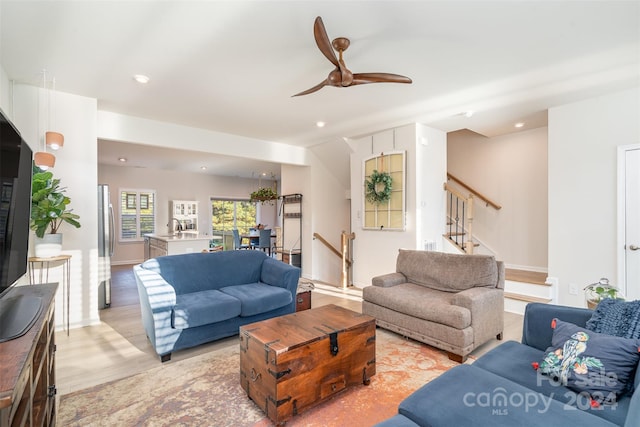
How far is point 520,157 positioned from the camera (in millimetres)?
5195

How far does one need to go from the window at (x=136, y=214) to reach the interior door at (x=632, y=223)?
31.2 ft

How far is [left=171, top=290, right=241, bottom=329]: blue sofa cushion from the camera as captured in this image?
2661 millimetres

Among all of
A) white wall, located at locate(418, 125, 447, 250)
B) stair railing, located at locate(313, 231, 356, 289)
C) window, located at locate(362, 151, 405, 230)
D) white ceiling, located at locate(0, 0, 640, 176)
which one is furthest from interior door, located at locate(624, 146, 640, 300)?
stair railing, located at locate(313, 231, 356, 289)

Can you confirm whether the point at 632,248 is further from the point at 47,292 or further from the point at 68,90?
the point at 68,90

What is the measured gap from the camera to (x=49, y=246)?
3.11 meters

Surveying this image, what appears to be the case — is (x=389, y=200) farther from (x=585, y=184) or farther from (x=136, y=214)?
(x=136, y=214)

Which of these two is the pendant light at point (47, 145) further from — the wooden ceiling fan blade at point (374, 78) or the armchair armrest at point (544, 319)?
the armchair armrest at point (544, 319)

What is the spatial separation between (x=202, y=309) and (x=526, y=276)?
4.46 meters

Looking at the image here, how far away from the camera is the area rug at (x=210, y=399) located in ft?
6.17

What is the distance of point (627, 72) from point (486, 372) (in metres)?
3.42

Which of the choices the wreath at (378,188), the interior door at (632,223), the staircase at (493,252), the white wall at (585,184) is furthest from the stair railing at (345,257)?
the interior door at (632,223)

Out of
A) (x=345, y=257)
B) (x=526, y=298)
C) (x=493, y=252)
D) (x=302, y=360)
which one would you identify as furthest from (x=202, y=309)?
(x=493, y=252)

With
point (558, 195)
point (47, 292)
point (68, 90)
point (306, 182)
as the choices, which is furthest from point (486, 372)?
point (306, 182)

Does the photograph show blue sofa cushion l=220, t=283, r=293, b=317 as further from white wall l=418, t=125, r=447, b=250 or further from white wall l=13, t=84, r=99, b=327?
white wall l=418, t=125, r=447, b=250
